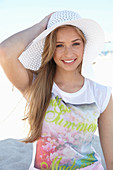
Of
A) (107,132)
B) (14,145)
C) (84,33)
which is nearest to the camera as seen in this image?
(84,33)

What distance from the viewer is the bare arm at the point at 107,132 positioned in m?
1.84

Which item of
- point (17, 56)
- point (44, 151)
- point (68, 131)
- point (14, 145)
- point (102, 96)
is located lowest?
point (14, 145)

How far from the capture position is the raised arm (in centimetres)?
163

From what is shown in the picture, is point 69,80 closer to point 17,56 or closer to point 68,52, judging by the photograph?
point 68,52

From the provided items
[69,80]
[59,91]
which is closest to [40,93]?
[59,91]

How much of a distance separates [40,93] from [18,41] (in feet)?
1.39

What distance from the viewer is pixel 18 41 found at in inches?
66.1

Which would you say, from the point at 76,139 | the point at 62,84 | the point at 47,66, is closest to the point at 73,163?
the point at 76,139

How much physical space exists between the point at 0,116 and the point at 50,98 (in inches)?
143

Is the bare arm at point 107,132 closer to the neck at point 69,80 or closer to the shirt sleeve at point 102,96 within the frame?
the shirt sleeve at point 102,96

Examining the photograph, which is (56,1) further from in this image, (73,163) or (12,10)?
(73,163)

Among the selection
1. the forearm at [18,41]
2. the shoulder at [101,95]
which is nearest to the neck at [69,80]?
the shoulder at [101,95]

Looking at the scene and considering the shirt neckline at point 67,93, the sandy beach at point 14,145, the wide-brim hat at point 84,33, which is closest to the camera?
the wide-brim hat at point 84,33

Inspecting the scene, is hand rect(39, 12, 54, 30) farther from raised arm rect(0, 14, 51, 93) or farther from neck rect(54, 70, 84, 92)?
neck rect(54, 70, 84, 92)
